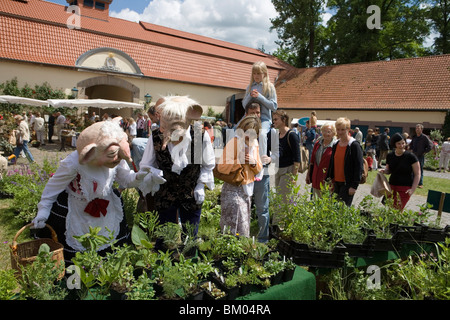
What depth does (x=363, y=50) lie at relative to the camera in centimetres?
2769

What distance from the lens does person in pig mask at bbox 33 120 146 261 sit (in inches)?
93.0

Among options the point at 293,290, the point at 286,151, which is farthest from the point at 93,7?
the point at 293,290

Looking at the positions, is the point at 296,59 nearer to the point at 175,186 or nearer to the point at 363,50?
the point at 363,50

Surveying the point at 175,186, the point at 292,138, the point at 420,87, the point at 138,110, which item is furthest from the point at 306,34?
the point at 175,186

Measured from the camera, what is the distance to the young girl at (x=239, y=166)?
3.15 metres

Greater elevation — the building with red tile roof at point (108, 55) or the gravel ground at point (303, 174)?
the building with red tile roof at point (108, 55)

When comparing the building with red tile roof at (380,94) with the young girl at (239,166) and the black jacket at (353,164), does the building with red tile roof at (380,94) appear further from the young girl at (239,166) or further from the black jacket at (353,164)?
the young girl at (239,166)

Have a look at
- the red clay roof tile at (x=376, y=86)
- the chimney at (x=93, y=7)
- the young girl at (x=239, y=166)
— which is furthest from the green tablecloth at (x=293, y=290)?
the chimney at (x=93, y=7)

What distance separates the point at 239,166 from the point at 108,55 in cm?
1787

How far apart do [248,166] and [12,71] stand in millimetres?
17362

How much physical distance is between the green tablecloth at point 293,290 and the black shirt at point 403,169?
2.82m

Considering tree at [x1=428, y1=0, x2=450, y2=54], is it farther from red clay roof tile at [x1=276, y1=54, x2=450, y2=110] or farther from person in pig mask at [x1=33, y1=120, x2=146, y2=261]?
person in pig mask at [x1=33, y1=120, x2=146, y2=261]

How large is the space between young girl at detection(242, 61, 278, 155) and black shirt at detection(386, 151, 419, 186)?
6.45ft

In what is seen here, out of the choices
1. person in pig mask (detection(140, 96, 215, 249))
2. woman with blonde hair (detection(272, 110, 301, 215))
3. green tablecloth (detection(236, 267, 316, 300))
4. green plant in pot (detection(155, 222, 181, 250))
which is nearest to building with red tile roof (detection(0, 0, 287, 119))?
woman with blonde hair (detection(272, 110, 301, 215))
